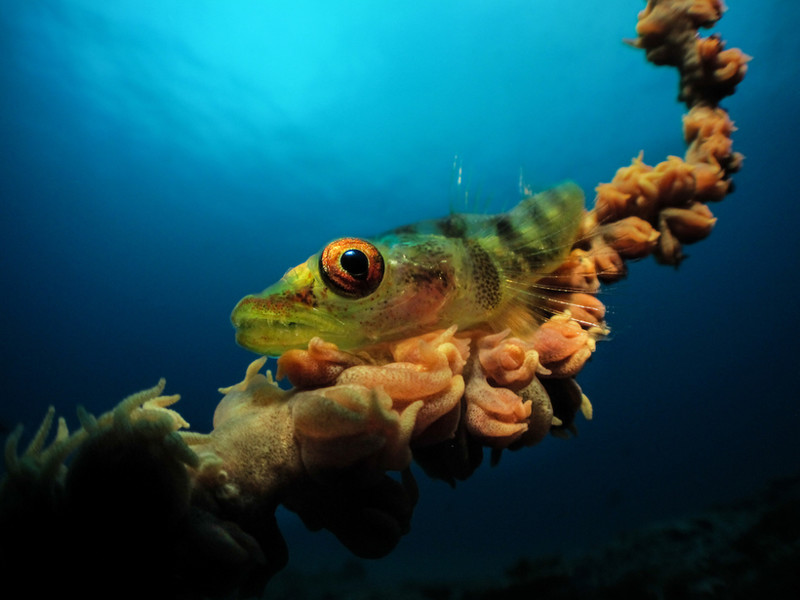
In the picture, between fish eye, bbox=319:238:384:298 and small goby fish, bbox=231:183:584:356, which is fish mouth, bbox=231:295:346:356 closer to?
small goby fish, bbox=231:183:584:356

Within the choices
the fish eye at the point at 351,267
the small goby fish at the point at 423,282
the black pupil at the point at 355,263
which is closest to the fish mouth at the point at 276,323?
the small goby fish at the point at 423,282

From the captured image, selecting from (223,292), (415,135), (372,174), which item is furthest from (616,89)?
(223,292)

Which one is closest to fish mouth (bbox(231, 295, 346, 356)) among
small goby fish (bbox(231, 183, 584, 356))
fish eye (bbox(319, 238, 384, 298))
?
small goby fish (bbox(231, 183, 584, 356))

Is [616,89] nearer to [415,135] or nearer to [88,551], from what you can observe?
[415,135]

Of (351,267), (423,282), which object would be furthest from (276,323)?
(423,282)

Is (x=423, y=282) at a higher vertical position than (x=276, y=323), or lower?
higher

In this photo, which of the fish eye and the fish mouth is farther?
the fish mouth

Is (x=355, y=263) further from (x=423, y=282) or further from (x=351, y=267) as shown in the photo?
(x=423, y=282)

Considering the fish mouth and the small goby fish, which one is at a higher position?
the small goby fish
